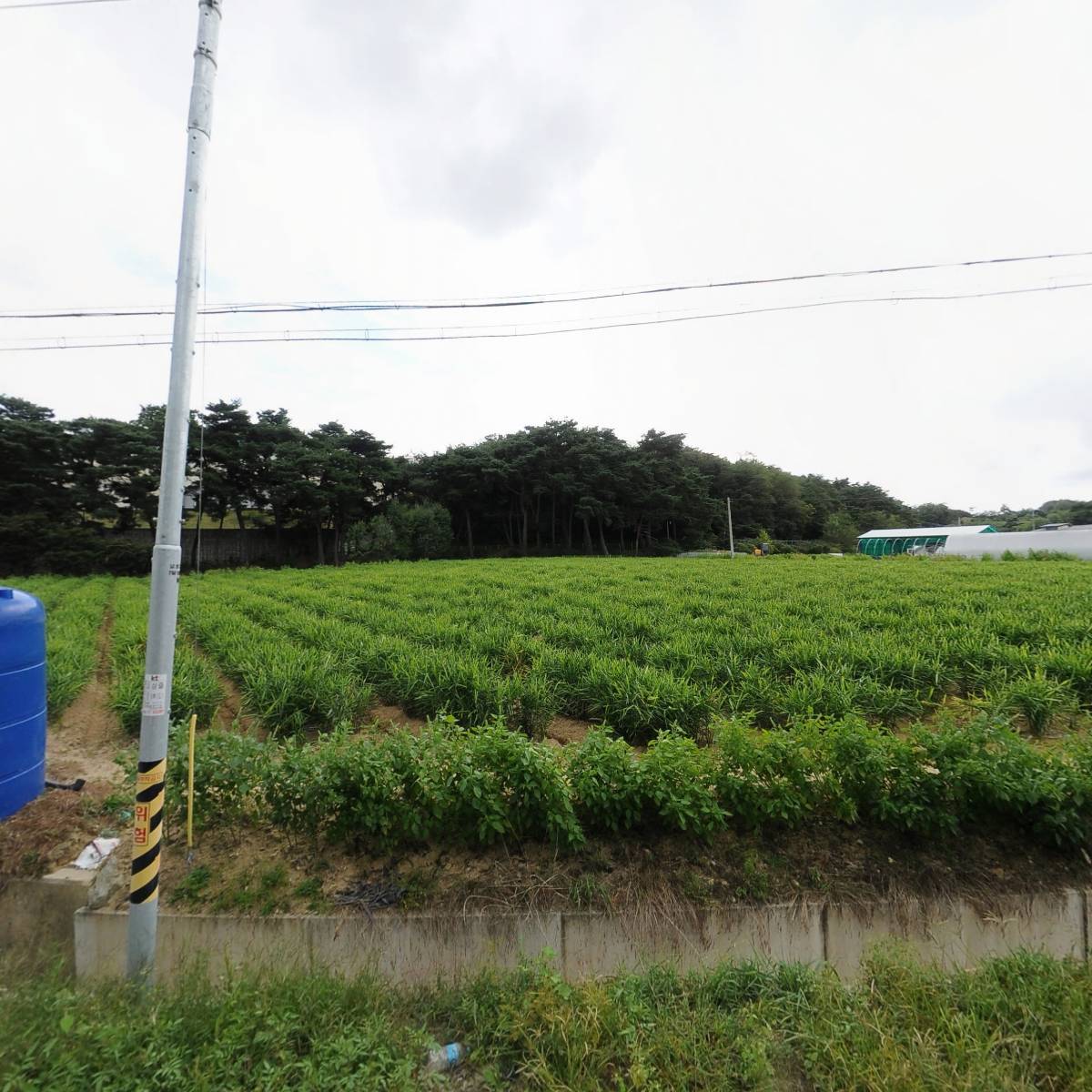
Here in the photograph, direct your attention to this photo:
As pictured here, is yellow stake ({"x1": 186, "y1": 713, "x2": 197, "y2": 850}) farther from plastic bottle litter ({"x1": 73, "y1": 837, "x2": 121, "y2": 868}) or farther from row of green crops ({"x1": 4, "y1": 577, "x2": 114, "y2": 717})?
row of green crops ({"x1": 4, "y1": 577, "x2": 114, "y2": 717})

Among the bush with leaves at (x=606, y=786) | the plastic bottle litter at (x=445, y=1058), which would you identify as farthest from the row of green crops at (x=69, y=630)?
the bush with leaves at (x=606, y=786)

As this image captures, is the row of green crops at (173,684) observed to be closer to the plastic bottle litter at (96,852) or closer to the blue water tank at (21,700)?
the blue water tank at (21,700)

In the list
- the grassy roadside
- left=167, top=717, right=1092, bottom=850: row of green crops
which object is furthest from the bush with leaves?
the grassy roadside

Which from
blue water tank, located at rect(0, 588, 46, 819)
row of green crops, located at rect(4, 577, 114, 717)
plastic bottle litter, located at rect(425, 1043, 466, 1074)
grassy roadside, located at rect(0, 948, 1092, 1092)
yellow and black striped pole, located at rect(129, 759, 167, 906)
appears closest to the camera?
grassy roadside, located at rect(0, 948, 1092, 1092)

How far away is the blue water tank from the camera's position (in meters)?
2.95

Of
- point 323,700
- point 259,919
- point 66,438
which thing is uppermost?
point 66,438

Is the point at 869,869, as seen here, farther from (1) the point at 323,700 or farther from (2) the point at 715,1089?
(1) the point at 323,700

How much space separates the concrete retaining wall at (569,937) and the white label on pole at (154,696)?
3.31 ft

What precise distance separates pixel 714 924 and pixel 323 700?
10.6 ft

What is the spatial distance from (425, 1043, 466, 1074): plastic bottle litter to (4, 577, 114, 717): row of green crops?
4810 mm

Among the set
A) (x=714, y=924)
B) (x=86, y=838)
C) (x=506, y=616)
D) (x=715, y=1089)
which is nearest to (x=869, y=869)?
(x=714, y=924)

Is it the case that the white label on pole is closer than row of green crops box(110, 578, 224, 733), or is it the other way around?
the white label on pole

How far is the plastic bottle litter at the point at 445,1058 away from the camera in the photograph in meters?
1.74

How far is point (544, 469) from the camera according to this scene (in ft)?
101
